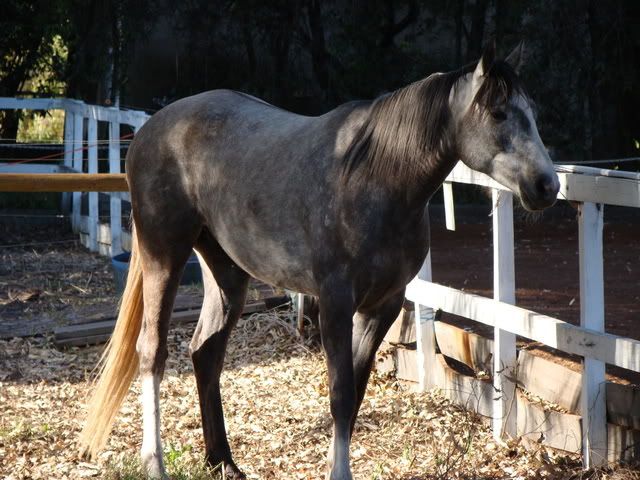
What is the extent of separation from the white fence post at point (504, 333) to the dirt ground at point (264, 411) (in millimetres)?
125

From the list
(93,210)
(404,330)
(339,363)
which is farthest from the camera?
(93,210)

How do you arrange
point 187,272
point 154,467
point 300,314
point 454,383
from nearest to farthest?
point 154,467
point 454,383
point 300,314
point 187,272

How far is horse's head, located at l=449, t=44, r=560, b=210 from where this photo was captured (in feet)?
Answer: 10.1

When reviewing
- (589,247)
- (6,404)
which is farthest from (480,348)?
(6,404)

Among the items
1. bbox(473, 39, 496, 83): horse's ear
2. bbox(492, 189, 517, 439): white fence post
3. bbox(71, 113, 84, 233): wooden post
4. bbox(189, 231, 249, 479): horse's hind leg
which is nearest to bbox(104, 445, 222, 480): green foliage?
bbox(189, 231, 249, 479): horse's hind leg

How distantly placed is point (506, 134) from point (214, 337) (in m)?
1.72

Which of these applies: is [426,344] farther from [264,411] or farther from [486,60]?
[486,60]

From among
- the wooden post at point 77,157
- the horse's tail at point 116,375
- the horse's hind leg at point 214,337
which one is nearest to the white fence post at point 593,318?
the horse's hind leg at point 214,337

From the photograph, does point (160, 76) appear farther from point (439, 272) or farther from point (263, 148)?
point (263, 148)

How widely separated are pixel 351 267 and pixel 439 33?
10618 millimetres

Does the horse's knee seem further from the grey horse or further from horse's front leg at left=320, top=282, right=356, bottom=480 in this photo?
horse's front leg at left=320, top=282, right=356, bottom=480

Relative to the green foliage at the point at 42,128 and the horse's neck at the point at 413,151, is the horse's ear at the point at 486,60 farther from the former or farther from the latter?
the green foliage at the point at 42,128

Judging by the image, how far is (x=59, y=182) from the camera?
19.0 feet

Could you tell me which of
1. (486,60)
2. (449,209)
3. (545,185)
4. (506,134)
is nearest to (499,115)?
(506,134)
